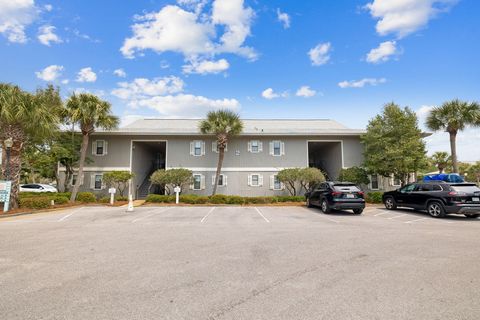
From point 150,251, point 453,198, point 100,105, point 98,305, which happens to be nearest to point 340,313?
point 98,305

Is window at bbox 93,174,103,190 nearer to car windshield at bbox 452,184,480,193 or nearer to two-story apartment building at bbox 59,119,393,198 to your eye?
two-story apartment building at bbox 59,119,393,198

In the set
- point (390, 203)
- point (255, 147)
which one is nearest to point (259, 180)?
point (255, 147)

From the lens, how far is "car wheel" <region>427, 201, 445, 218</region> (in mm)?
11344

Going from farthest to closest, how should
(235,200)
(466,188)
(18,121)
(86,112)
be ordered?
(235,200) → (86,112) → (18,121) → (466,188)

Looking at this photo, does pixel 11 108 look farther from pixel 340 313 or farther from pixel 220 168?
pixel 340 313

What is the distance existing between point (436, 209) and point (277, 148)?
42.2ft

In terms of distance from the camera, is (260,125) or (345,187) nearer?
(345,187)

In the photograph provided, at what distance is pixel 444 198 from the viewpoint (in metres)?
11.2

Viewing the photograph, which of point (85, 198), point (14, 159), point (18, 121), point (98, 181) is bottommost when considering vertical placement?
point (85, 198)

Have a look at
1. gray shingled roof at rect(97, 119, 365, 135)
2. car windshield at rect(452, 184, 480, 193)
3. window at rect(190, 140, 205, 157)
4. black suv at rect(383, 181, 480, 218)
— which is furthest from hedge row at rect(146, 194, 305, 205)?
car windshield at rect(452, 184, 480, 193)

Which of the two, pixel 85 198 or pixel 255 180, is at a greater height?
pixel 255 180

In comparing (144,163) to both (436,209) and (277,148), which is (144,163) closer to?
(277,148)

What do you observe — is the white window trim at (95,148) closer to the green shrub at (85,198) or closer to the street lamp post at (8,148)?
the green shrub at (85,198)

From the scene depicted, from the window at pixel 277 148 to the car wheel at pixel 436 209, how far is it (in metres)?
12.2
